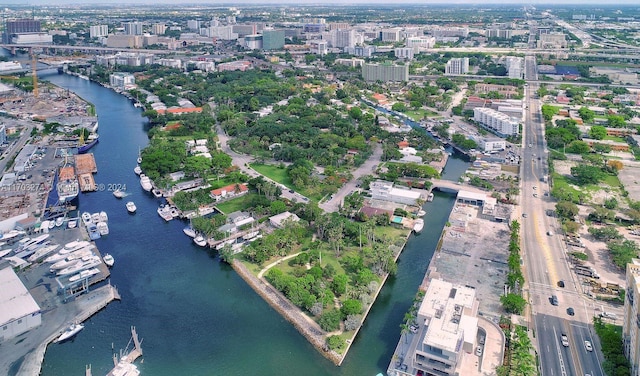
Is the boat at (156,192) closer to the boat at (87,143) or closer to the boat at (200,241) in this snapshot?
the boat at (200,241)

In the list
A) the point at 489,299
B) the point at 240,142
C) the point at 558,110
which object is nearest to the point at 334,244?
the point at 489,299

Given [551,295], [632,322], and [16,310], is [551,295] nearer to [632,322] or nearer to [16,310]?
[632,322]

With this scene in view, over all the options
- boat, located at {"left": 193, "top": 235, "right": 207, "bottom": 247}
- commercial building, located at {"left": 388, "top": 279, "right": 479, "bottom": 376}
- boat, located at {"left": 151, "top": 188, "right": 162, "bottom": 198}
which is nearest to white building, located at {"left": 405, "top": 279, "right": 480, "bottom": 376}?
commercial building, located at {"left": 388, "top": 279, "right": 479, "bottom": 376}

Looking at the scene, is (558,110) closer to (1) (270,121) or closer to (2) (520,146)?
(2) (520,146)

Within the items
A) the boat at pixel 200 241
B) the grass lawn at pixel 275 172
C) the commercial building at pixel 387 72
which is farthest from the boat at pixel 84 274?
the commercial building at pixel 387 72

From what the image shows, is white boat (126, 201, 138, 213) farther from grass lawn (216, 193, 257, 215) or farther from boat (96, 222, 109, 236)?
grass lawn (216, 193, 257, 215)

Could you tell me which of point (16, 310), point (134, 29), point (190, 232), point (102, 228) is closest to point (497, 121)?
point (190, 232)
